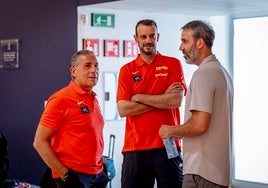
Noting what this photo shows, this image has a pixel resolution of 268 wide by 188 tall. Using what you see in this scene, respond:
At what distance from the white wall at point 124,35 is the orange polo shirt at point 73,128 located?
1355 mm

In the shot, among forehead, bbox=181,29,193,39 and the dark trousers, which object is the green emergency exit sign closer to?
the dark trousers

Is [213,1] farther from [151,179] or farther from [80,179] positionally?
[80,179]

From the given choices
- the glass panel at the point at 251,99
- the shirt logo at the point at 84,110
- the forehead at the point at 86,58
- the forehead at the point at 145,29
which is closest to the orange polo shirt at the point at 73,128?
the shirt logo at the point at 84,110

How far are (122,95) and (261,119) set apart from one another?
6.41 ft

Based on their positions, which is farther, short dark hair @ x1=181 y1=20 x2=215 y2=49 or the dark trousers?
the dark trousers

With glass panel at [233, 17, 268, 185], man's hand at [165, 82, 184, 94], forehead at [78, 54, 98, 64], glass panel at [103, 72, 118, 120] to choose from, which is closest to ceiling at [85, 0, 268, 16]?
glass panel at [233, 17, 268, 185]

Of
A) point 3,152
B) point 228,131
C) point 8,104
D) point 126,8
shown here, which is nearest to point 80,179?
point 228,131

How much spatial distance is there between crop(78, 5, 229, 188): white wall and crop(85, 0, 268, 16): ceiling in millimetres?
95

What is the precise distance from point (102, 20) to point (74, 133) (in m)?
1.63

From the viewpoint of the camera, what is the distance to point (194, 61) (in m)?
3.41

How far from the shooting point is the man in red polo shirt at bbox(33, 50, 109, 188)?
3582mm

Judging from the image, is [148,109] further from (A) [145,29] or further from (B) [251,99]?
(B) [251,99]

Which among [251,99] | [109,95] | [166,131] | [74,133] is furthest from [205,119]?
[251,99]

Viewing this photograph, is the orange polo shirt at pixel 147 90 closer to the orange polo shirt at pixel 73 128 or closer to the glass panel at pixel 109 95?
the orange polo shirt at pixel 73 128
